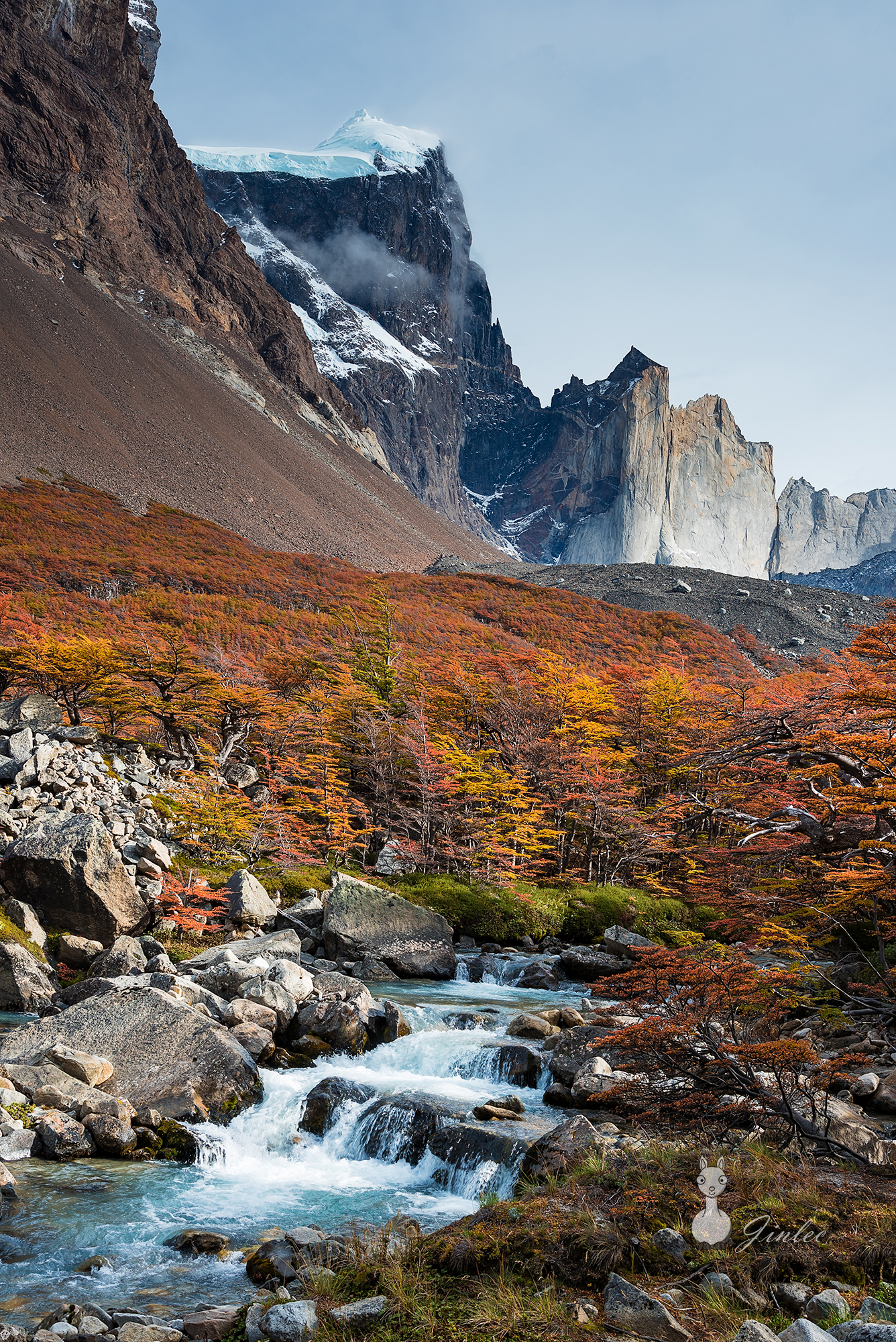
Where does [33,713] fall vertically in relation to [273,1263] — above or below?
above

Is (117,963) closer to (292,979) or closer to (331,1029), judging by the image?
(292,979)

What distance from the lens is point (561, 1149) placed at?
248 inches

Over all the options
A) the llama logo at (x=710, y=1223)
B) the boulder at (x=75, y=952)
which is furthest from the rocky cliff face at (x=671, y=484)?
the llama logo at (x=710, y=1223)

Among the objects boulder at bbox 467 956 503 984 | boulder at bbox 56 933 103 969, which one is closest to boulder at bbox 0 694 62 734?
boulder at bbox 56 933 103 969

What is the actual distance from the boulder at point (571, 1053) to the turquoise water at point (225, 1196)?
1.14 ft

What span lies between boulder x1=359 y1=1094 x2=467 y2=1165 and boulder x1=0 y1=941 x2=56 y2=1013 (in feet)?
15.1

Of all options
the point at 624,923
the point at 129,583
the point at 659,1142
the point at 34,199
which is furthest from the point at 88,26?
the point at 659,1142

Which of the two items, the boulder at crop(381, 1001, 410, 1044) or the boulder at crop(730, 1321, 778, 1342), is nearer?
the boulder at crop(730, 1321, 778, 1342)

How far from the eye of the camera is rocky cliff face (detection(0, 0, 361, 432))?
7638 cm

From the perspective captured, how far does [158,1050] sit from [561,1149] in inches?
173

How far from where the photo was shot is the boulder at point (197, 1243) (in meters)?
5.86

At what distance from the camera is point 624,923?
57.3 feet

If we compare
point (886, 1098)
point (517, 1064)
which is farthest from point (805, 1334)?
point (517, 1064)

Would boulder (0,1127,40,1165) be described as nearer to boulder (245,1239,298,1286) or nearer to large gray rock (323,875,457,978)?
boulder (245,1239,298,1286)
